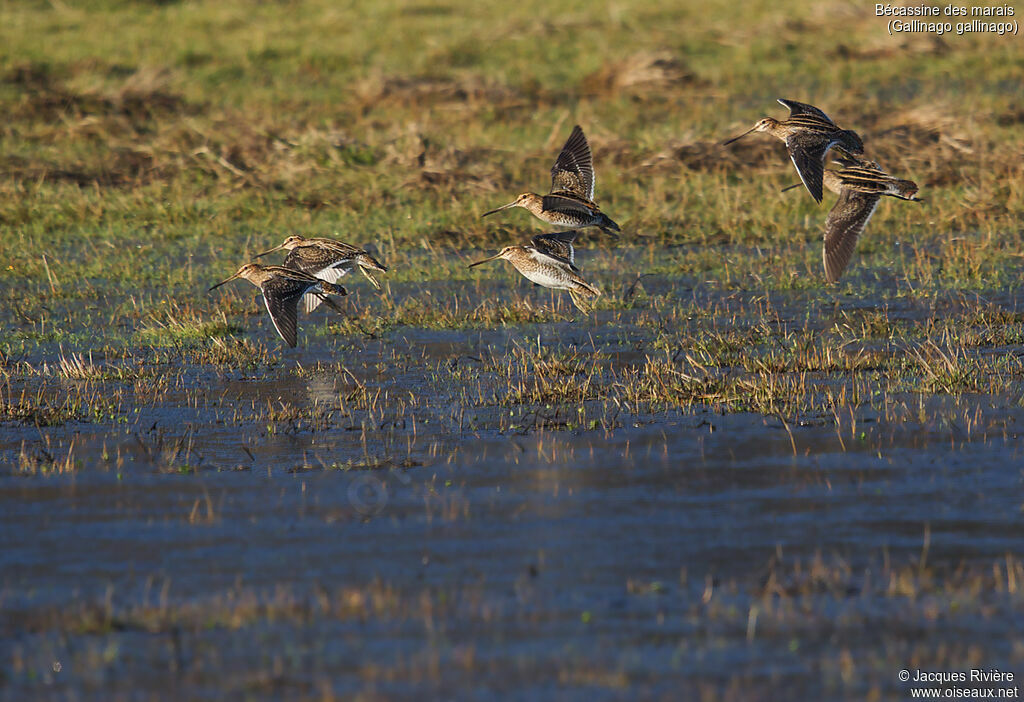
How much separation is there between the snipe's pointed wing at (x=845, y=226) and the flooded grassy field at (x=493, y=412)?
22.7 inches

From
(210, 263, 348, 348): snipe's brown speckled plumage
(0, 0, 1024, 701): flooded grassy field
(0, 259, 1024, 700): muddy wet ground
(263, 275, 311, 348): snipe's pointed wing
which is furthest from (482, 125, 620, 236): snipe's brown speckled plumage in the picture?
(263, 275, 311, 348): snipe's pointed wing

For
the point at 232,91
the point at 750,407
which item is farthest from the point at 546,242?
the point at 232,91

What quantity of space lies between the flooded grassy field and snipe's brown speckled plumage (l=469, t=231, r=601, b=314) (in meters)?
0.31

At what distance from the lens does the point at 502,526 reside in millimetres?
7258

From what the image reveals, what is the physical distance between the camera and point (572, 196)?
1254 centimetres

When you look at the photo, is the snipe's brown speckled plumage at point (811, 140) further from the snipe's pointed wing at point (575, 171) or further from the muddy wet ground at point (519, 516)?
the snipe's pointed wing at point (575, 171)

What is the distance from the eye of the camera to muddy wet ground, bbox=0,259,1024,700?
224 inches

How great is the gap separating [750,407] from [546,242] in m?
3.30

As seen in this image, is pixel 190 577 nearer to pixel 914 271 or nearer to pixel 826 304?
pixel 826 304

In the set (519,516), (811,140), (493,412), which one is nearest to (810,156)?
(811,140)

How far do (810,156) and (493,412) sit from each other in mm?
3285

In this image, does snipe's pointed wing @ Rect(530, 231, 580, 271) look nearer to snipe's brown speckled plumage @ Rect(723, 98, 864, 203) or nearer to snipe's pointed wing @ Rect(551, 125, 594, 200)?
snipe's pointed wing @ Rect(551, 125, 594, 200)

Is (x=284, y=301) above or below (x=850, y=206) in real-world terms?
below

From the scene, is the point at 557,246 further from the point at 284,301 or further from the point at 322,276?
the point at 284,301
